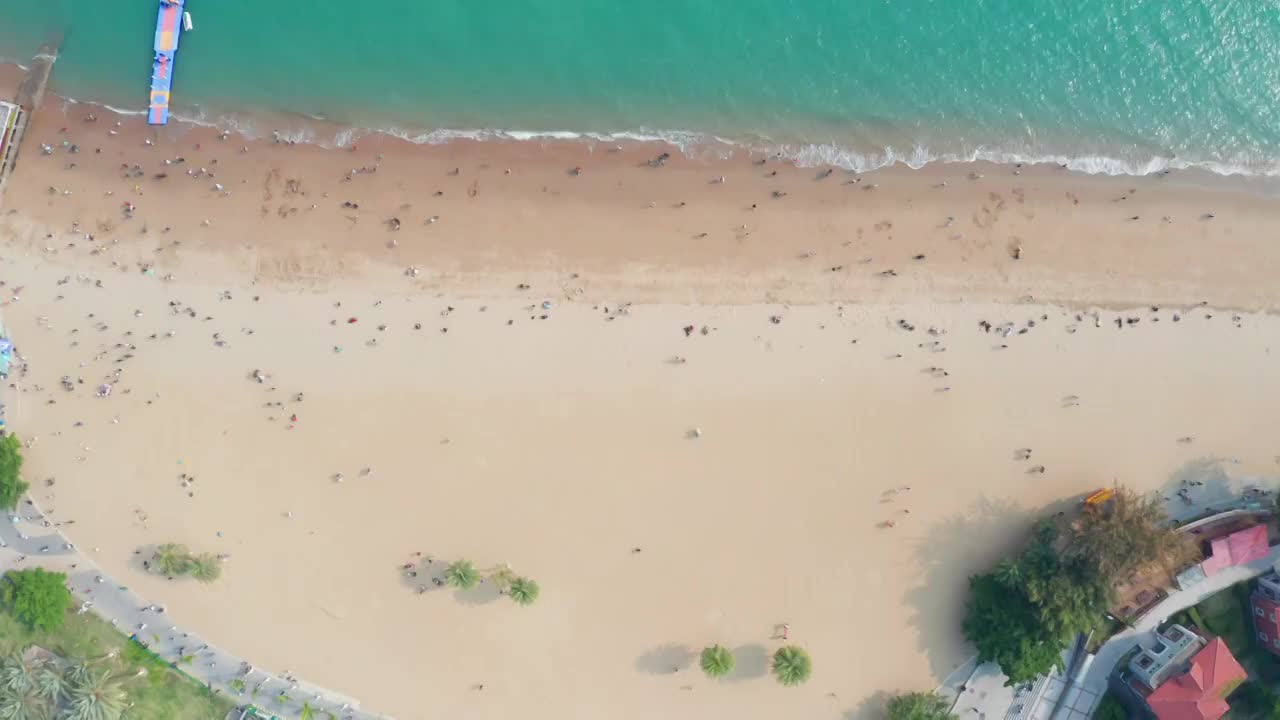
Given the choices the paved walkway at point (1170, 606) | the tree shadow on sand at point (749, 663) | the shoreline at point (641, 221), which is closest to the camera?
the paved walkway at point (1170, 606)

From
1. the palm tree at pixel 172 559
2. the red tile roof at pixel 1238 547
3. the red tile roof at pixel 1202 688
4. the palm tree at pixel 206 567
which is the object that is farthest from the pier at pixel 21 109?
the red tile roof at pixel 1238 547

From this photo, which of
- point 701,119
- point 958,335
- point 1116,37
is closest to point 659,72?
point 701,119

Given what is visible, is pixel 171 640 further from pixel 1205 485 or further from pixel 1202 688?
pixel 1205 485

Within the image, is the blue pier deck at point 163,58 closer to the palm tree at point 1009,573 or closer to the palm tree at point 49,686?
the palm tree at point 49,686

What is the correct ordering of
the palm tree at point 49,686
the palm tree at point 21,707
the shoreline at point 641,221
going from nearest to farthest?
the palm tree at point 21,707
the palm tree at point 49,686
the shoreline at point 641,221

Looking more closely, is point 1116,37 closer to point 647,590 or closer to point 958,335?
point 958,335

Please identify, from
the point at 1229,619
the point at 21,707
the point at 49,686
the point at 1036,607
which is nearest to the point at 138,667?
the point at 49,686
